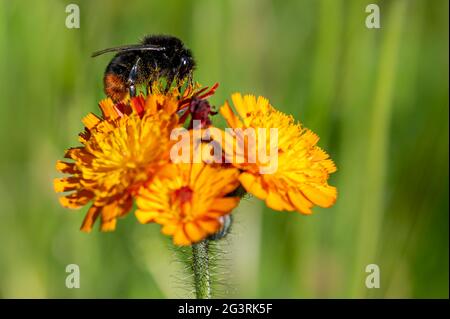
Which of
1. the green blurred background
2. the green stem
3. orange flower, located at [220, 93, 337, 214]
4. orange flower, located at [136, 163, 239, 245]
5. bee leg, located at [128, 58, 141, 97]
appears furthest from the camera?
the green blurred background

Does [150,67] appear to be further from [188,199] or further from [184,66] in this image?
[188,199]

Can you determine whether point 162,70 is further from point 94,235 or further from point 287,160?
point 94,235

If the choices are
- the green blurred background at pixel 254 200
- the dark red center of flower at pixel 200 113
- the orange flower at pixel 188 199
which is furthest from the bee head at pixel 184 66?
the green blurred background at pixel 254 200

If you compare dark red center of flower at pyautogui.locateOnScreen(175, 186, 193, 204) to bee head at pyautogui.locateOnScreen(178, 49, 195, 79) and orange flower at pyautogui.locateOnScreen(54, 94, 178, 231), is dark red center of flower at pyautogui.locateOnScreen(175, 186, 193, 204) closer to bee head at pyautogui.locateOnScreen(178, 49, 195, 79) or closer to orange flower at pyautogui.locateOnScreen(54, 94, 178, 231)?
orange flower at pyautogui.locateOnScreen(54, 94, 178, 231)

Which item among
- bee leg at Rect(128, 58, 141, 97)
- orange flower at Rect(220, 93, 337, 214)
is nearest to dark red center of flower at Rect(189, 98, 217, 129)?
orange flower at Rect(220, 93, 337, 214)

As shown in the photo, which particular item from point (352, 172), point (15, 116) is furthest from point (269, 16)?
point (15, 116)
